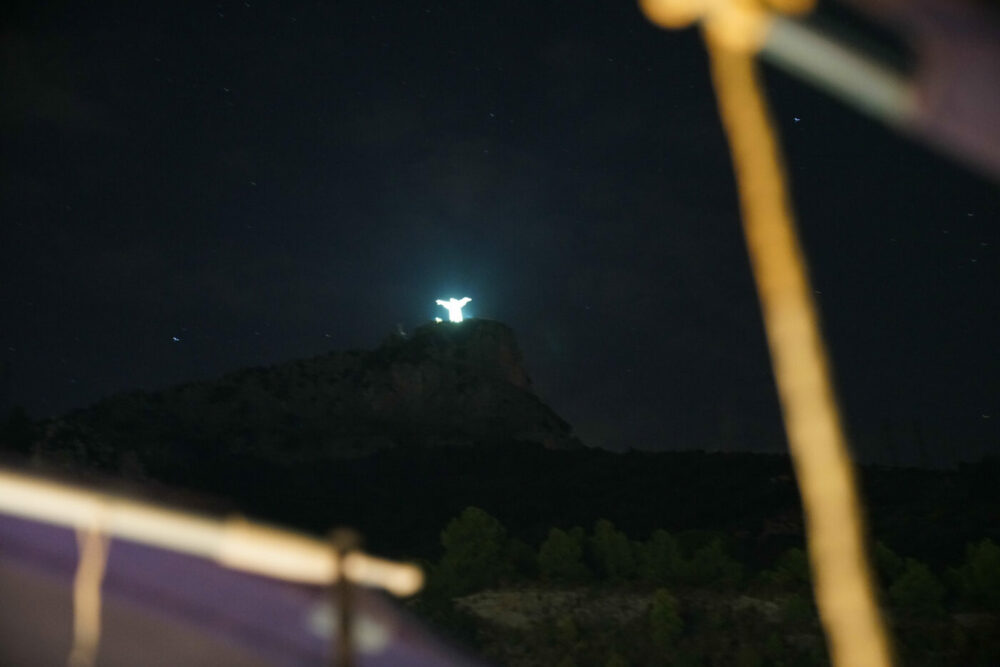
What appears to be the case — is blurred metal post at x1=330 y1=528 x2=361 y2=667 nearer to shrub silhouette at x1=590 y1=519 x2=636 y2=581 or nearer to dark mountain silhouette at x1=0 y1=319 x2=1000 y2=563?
shrub silhouette at x1=590 y1=519 x2=636 y2=581

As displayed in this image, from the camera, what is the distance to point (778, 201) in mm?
3303

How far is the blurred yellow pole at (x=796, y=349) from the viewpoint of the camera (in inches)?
118

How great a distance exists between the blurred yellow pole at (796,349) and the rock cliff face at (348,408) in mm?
66282

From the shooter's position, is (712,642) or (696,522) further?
(696,522)

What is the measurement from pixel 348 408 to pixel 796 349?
74985mm

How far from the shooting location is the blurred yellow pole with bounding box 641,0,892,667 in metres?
3.00

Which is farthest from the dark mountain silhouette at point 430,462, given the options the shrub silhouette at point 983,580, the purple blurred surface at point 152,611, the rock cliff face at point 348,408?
the purple blurred surface at point 152,611

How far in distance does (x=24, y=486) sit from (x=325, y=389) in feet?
246

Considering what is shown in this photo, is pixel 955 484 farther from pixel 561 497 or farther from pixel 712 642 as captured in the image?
pixel 712 642

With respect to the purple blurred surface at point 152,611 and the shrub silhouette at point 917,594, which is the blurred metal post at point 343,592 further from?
the shrub silhouette at point 917,594

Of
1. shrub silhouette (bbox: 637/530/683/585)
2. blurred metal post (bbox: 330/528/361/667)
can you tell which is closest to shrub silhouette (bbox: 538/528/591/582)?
shrub silhouette (bbox: 637/530/683/585)

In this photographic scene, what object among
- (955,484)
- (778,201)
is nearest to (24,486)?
(778,201)

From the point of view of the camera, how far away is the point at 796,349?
3139 mm

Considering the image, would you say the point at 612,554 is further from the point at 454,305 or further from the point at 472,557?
the point at 454,305
